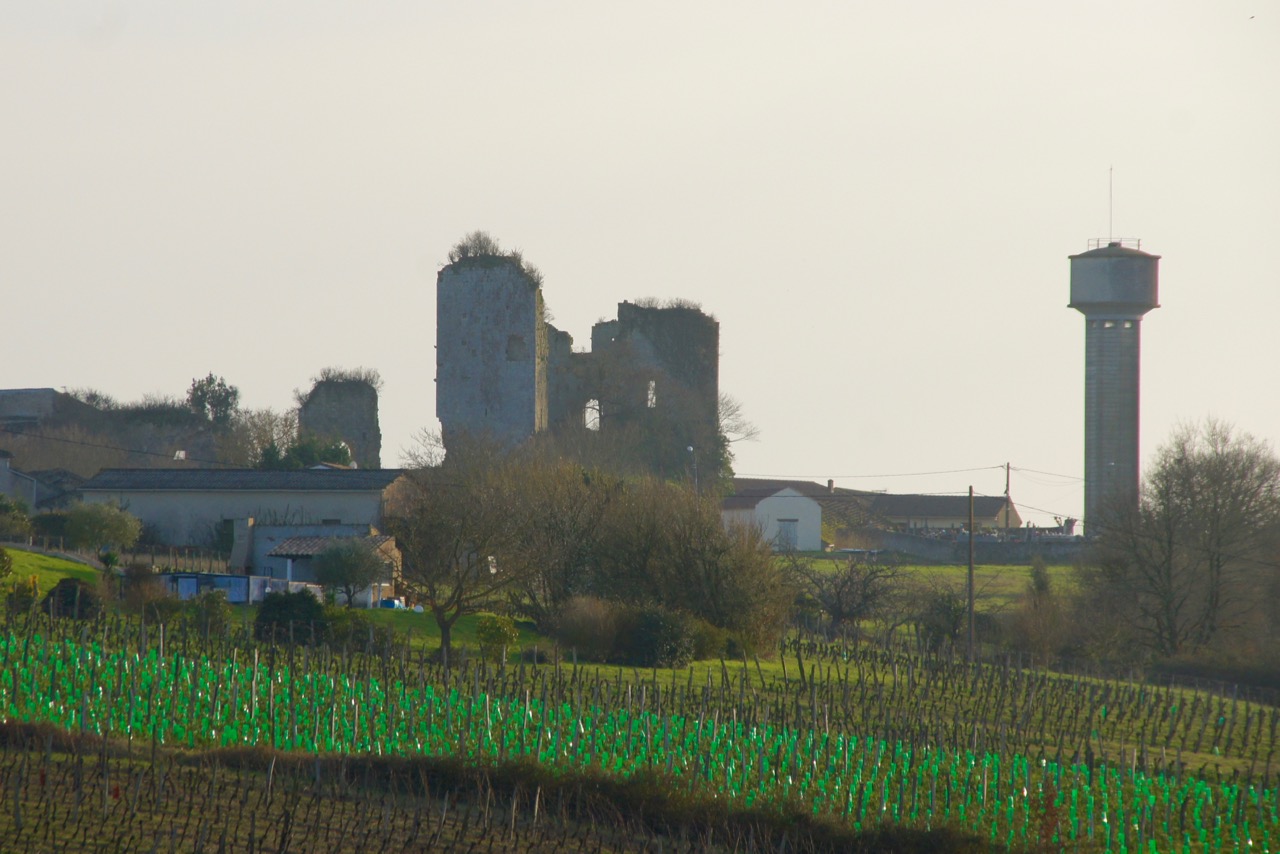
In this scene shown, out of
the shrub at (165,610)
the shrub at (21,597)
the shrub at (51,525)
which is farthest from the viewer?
the shrub at (51,525)

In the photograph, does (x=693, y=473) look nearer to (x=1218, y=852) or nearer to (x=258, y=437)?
(x=258, y=437)

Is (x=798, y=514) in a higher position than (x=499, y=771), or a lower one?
higher

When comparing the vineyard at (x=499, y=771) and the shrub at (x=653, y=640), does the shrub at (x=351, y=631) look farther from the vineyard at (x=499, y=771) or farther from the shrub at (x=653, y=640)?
the shrub at (x=653, y=640)

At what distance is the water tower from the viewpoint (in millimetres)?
68750

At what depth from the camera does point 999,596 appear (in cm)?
4594

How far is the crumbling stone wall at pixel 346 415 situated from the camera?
56312mm

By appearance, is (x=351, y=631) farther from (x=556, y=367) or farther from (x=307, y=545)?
(x=556, y=367)

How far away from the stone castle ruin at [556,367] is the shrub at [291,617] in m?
22.4

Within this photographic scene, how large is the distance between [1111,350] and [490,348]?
105 ft

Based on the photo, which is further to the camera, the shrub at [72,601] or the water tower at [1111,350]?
the water tower at [1111,350]

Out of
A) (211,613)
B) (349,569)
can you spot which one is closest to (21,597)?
(211,613)

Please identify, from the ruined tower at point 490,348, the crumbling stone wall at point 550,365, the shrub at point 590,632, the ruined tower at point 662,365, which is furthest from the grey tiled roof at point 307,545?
the ruined tower at point 662,365

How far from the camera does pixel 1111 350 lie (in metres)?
69.4

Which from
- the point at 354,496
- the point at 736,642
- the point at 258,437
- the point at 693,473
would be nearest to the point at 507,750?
the point at 736,642
